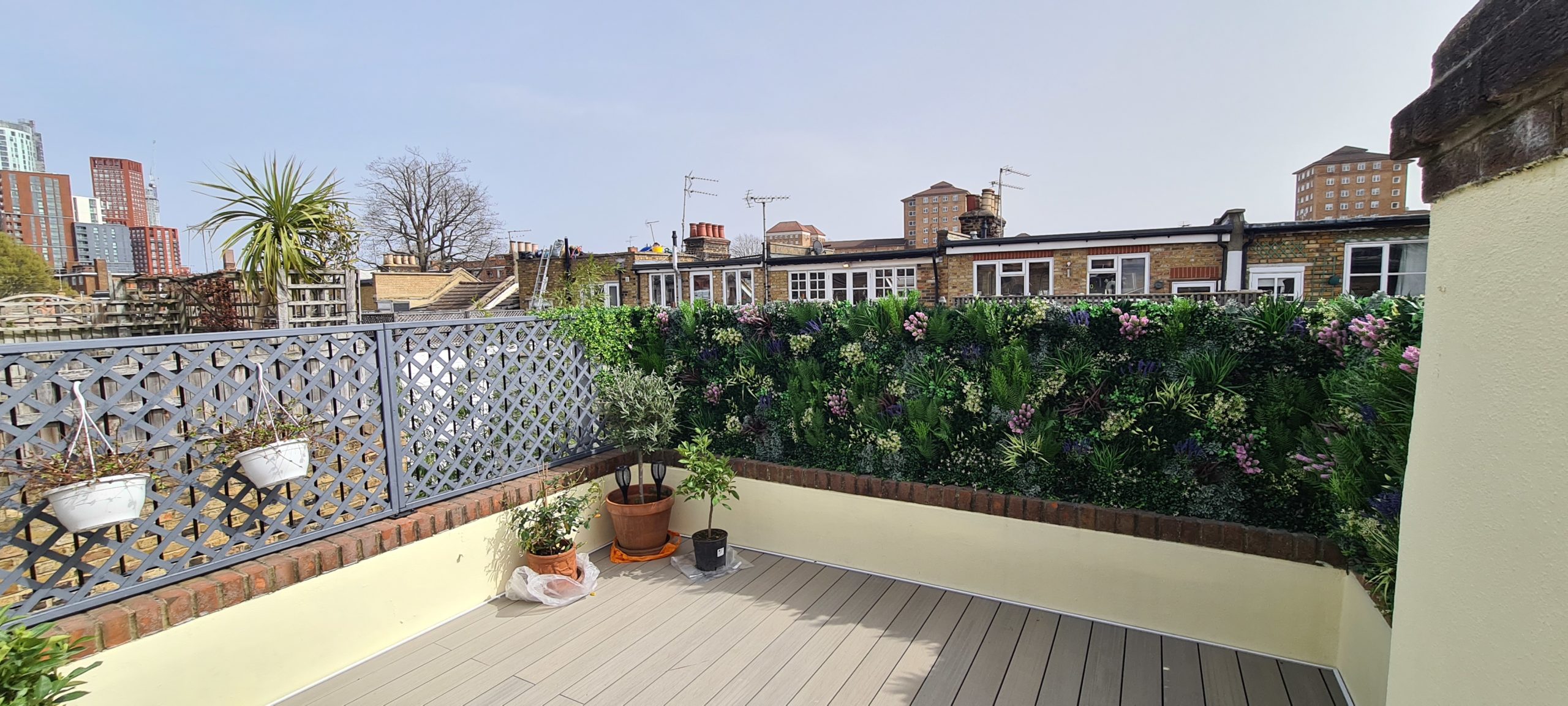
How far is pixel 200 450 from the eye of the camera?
9.68 ft

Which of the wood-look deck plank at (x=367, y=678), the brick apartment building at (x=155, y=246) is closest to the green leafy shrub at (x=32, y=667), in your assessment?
the wood-look deck plank at (x=367, y=678)

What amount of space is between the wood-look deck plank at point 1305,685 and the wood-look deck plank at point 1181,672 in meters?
0.31

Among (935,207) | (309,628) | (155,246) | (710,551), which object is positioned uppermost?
(935,207)

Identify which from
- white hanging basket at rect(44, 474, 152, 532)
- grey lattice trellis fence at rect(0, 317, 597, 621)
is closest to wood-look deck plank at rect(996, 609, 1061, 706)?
grey lattice trellis fence at rect(0, 317, 597, 621)

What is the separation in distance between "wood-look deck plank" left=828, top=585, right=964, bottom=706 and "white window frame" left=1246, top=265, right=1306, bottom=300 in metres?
12.2

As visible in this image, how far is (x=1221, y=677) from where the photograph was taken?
2.72 metres

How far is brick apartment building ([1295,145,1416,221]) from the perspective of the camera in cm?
1234

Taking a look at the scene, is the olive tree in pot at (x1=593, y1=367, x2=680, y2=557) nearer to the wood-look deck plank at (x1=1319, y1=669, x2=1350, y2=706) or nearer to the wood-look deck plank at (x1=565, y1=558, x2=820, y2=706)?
the wood-look deck plank at (x1=565, y1=558, x2=820, y2=706)

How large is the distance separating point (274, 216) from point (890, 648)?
16.6 feet

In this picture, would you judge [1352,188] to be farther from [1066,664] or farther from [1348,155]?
[1066,664]

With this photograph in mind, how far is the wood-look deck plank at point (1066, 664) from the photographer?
262cm

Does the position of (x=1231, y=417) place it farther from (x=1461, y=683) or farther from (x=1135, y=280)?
(x=1135, y=280)


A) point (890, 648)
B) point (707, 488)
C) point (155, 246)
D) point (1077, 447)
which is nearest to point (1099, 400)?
point (1077, 447)

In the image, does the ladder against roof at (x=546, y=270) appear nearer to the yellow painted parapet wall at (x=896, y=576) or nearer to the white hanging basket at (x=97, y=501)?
the yellow painted parapet wall at (x=896, y=576)
